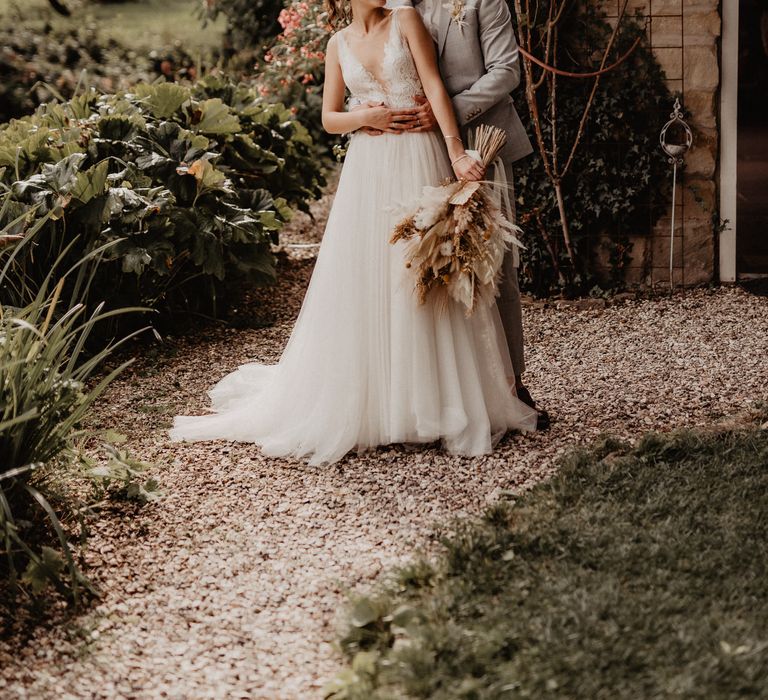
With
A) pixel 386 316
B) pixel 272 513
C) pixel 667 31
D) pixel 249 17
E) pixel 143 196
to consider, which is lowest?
pixel 272 513

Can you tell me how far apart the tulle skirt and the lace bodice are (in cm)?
15

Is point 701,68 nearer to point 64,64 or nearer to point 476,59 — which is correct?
point 476,59

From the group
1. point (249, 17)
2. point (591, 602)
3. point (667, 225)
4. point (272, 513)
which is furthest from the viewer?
point (249, 17)

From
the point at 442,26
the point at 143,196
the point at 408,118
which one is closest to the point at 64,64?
the point at 143,196

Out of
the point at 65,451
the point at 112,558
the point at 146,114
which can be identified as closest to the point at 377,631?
the point at 112,558

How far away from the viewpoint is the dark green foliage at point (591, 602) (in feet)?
7.57

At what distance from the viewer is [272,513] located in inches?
138

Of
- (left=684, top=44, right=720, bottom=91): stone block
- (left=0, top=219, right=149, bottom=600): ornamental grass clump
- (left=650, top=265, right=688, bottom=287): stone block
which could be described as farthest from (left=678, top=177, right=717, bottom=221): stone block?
(left=0, top=219, right=149, bottom=600): ornamental grass clump

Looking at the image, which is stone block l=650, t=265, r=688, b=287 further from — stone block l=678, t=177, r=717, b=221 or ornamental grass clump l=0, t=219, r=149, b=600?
ornamental grass clump l=0, t=219, r=149, b=600

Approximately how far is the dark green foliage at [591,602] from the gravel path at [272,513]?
0.84 ft

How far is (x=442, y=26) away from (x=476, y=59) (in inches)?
7.3

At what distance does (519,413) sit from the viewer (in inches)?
160

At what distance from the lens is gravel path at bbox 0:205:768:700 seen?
2.68 meters

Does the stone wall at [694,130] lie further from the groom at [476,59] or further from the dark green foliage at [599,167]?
the groom at [476,59]
